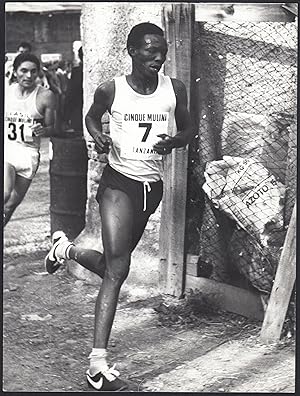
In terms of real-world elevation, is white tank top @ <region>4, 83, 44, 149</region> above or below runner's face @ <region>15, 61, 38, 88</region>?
below

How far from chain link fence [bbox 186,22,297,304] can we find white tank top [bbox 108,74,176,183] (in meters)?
0.41

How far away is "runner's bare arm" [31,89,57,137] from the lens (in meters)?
4.79

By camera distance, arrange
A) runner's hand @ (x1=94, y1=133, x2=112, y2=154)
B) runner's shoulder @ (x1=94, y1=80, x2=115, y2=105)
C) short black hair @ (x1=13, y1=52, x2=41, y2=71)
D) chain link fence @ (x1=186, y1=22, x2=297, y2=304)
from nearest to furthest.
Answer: runner's hand @ (x1=94, y1=133, x2=112, y2=154), runner's shoulder @ (x1=94, y1=80, x2=115, y2=105), chain link fence @ (x1=186, y1=22, x2=297, y2=304), short black hair @ (x1=13, y1=52, x2=41, y2=71)

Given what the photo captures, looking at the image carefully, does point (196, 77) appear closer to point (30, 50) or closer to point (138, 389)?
point (30, 50)

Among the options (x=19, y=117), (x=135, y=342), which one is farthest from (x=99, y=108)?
(x=135, y=342)

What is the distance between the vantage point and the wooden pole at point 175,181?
4.74 metres

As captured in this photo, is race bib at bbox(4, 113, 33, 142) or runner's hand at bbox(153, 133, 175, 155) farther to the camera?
race bib at bbox(4, 113, 33, 142)

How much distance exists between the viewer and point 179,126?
4.53 meters

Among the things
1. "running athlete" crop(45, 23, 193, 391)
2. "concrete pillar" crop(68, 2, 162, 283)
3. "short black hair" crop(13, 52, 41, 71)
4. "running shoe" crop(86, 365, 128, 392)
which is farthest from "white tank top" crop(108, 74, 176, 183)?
"running shoe" crop(86, 365, 128, 392)

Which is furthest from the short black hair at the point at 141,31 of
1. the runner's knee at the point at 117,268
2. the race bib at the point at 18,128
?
the runner's knee at the point at 117,268

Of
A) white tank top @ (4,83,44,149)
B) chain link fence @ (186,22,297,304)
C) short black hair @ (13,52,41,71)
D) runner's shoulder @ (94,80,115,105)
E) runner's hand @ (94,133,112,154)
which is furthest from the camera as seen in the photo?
short black hair @ (13,52,41,71)

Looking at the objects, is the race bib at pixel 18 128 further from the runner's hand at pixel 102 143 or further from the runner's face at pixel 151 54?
the runner's face at pixel 151 54

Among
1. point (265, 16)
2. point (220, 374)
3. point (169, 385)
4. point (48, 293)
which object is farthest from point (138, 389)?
point (265, 16)

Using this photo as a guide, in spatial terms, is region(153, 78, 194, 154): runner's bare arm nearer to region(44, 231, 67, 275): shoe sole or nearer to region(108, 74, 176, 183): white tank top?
region(108, 74, 176, 183): white tank top
